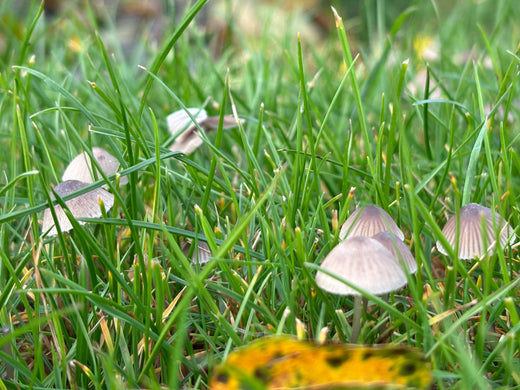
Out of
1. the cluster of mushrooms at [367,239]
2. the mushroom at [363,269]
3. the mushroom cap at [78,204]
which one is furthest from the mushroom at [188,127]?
the mushroom at [363,269]

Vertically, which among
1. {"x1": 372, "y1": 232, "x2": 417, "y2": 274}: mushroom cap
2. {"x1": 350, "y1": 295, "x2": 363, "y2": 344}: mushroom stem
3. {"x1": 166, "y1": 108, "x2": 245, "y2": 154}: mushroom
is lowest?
{"x1": 350, "y1": 295, "x2": 363, "y2": 344}: mushroom stem

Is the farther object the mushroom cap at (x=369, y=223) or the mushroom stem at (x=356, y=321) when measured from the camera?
the mushroom cap at (x=369, y=223)

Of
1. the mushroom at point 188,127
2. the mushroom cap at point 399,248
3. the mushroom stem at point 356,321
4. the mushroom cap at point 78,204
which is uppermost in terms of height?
the mushroom at point 188,127

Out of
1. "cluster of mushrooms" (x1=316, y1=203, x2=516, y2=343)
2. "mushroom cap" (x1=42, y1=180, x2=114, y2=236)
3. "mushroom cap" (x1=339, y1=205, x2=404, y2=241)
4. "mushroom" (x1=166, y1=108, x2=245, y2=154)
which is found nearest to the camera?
"cluster of mushrooms" (x1=316, y1=203, x2=516, y2=343)

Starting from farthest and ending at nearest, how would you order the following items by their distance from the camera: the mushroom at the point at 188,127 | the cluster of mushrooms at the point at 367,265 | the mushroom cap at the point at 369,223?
the mushroom at the point at 188,127
the mushroom cap at the point at 369,223
the cluster of mushrooms at the point at 367,265

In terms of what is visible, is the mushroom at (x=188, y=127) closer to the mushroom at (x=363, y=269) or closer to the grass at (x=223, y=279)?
the grass at (x=223, y=279)

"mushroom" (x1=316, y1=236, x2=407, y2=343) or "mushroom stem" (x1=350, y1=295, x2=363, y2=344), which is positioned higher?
"mushroom" (x1=316, y1=236, x2=407, y2=343)

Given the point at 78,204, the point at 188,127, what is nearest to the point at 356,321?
the point at 78,204

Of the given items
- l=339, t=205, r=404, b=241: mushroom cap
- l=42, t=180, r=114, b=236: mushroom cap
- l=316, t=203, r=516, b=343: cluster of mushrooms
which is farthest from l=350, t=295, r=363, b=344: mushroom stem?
l=42, t=180, r=114, b=236: mushroom cap

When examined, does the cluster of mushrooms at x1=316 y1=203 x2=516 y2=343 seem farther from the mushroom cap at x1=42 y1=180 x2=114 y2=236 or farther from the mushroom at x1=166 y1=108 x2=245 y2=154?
the mushroom at x1=166 y1=108 x2=245 y2=154

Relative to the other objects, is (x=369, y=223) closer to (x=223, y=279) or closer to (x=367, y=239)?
(x=367, y=239)
